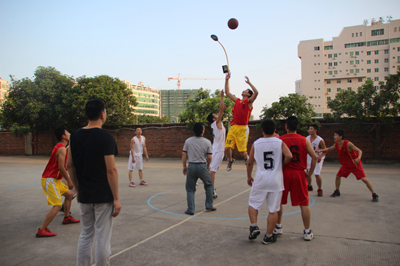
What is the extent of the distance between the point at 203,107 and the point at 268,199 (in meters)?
15.6

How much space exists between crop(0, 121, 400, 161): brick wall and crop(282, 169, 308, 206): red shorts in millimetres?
13690

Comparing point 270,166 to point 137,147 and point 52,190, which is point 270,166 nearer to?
point 52,190

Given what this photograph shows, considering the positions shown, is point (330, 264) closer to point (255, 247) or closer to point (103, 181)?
point (255, 247)

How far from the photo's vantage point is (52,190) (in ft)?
17.9

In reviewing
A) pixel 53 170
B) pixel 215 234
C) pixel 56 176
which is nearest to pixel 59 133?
pixel 53 170

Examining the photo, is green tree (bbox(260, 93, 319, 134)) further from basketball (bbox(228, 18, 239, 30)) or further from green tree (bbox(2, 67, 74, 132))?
green tree (bbox(2, 67, 74, 132))

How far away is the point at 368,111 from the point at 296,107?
12.5ft

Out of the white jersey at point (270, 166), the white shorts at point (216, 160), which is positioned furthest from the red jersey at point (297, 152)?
the white shorts at point (216, 160)

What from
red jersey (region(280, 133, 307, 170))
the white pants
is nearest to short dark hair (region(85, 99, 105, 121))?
the white pants

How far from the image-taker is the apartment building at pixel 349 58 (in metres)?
91.0

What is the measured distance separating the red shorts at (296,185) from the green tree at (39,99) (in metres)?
23.0

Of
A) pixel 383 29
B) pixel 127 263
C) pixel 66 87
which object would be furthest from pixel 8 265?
pixel 383 29

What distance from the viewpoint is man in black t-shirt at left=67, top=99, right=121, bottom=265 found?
3.16 meters

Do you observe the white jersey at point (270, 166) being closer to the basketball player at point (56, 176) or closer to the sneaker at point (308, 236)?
the sneaker at point (308, 236)
